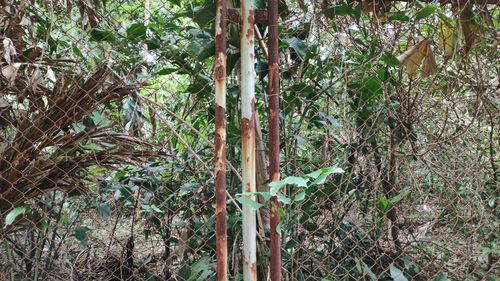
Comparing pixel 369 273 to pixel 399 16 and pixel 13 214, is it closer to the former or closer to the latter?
pixel 399 16

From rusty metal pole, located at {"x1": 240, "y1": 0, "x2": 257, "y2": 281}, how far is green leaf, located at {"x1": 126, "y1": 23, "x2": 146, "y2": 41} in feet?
1.49

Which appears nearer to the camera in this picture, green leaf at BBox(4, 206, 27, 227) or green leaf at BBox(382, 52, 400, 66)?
green leaf at BBox(4, 206, 27, 227)

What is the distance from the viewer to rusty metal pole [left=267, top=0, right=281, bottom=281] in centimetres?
125

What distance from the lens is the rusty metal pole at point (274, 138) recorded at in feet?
4.11

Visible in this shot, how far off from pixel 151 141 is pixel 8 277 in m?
0.70

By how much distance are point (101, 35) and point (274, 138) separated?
0.73 m

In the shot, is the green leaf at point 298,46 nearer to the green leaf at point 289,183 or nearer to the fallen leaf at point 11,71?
the green leaf at point 289,183

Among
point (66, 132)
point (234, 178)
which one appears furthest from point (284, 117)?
point (66, 132)

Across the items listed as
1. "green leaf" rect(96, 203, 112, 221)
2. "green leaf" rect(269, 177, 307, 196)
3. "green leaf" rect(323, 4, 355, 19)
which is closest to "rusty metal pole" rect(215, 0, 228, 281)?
"green leaf" rect(269, 177, 307, 196)

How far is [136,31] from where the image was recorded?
1562 millimetres

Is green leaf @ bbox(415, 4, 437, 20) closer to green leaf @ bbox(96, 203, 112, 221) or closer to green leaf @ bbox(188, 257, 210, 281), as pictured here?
green leaf @ bbox(188, 257, 210, 281)

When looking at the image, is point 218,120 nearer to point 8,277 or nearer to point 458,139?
point 8,277

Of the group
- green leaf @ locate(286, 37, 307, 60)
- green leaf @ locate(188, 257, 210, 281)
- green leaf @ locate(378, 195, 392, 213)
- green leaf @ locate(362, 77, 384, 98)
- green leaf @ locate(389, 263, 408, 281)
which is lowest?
green leaf @ locate(389, 263, 408, 281)

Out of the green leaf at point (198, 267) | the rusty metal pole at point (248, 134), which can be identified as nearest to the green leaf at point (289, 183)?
the rusty metal pole at point (248, 134)
